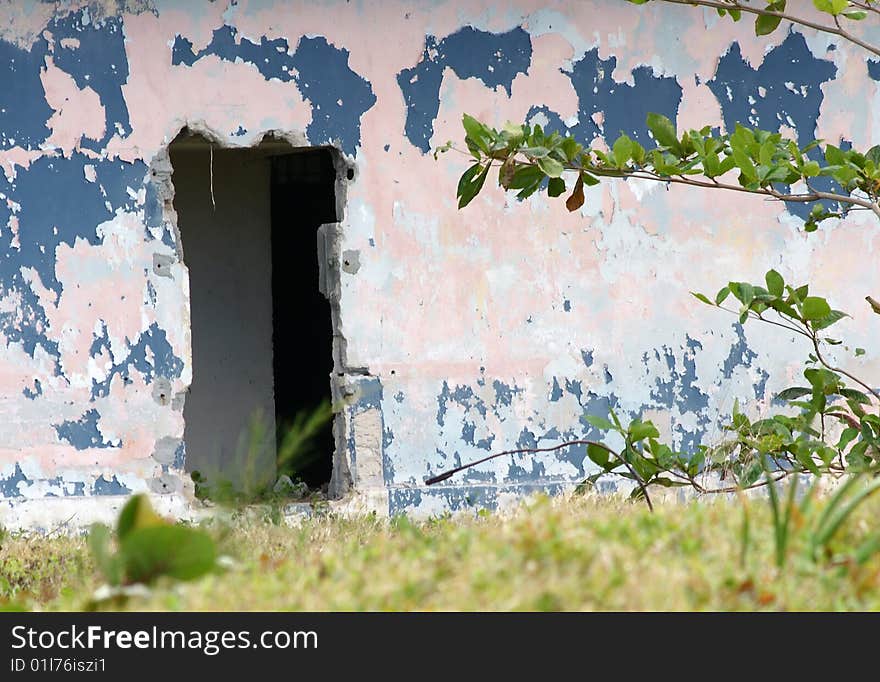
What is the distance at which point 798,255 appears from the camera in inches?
263

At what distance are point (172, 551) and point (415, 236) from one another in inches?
160

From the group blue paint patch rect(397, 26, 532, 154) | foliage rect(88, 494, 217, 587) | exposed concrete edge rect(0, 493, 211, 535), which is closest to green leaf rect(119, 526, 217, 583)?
foliage rect(88, 494, 217, 587)

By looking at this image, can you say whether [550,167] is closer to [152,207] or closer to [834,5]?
[834,5]

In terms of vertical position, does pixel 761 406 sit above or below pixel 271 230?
below

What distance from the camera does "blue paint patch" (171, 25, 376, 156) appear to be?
6.11 meters

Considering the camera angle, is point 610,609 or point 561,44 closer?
point 610,609

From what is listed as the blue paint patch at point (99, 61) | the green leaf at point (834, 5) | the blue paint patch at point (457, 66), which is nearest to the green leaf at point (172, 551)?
the green leaf at point (834, 5)

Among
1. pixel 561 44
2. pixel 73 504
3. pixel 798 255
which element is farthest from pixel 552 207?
pixel 73 504

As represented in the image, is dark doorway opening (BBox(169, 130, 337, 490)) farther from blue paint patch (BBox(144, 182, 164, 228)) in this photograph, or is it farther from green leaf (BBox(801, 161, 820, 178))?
green leaf (BBox(801, 161, 820, 178))

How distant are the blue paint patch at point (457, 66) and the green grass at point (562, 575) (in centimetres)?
378

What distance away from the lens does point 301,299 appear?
9.01 metres
